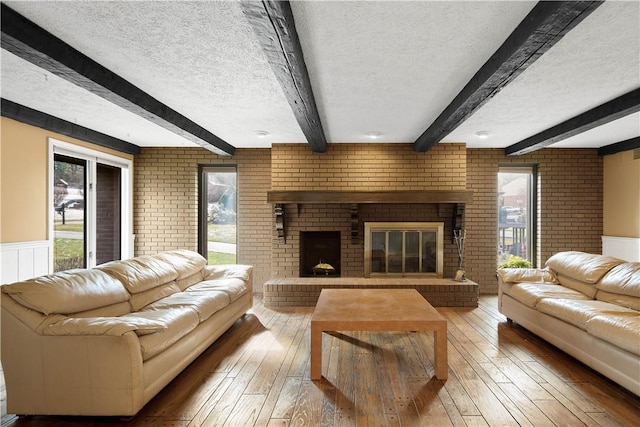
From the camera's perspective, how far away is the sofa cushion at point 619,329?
250cm

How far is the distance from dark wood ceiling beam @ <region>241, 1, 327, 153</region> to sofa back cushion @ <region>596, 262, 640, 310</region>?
130 inches

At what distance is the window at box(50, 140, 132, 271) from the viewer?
445 centimetres

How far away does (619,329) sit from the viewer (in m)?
2.64

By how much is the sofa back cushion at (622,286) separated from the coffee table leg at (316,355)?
2804 millimetres

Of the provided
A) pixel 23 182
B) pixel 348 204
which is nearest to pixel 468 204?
pixel 348 204

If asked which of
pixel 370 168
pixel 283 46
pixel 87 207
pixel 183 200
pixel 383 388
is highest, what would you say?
pixel 283 46

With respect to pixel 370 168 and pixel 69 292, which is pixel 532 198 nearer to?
pixel 370 168

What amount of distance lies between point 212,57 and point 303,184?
3.06 m

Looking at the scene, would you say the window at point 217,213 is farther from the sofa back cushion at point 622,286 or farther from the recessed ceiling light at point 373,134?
the sofa back cushion at point 622,286

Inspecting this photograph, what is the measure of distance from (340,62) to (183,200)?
163 inches

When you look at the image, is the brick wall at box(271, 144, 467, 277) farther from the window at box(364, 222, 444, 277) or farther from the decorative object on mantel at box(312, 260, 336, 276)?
the decorative object on mantel at box(312, 260, 336, 276)

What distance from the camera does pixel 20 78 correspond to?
2996mm

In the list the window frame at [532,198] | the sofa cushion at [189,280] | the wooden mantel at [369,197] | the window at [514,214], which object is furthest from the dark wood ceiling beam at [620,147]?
the sofa cushion at [189,280]

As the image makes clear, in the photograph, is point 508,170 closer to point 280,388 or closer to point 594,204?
point 594,204
